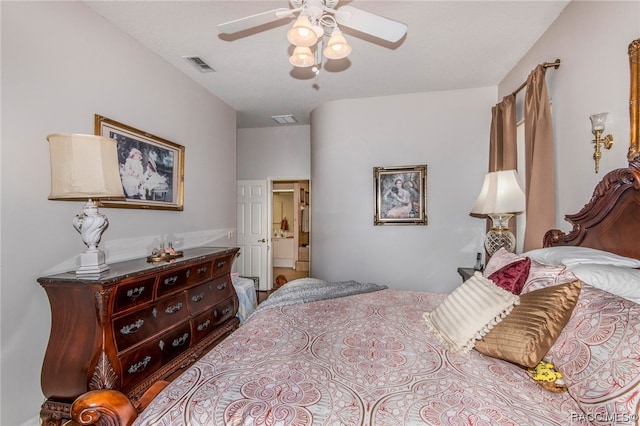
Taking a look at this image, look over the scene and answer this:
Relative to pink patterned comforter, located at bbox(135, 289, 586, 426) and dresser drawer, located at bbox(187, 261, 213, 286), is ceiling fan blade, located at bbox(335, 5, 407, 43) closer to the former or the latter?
pink patterned comforter, located at bbox(135, 289, 586, 426)

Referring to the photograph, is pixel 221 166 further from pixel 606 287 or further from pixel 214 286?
pixel 606 287

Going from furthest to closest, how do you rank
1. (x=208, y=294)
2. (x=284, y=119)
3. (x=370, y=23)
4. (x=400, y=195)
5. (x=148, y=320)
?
(x=284, y=119) < (x=400, y=195) < (x=208, y=294) < (x=148, y=320) < (x=370, y=23)

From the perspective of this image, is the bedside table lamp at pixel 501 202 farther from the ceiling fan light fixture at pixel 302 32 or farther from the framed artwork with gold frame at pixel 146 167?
the framed artwork with gold frame at pixel 146 167

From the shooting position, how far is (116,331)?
1.84 m

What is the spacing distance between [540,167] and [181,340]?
3.18 meters

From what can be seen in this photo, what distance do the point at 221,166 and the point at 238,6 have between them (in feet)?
7.27

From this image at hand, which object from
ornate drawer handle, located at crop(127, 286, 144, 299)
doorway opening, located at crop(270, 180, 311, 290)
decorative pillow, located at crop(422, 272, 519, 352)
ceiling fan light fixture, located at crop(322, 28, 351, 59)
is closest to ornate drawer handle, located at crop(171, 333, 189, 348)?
ornate drawer handle, located at crop(127, 286, 144, 299)

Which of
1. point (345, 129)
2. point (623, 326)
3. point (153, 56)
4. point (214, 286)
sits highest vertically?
point (153, 56)

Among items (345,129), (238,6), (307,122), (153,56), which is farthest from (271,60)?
(307,122)

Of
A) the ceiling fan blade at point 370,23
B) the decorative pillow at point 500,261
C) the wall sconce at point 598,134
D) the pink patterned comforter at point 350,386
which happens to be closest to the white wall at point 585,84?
the wall sconce at point 598,134

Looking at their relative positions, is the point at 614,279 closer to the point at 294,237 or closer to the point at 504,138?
the point at 504,138

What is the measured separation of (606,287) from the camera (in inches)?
47.5

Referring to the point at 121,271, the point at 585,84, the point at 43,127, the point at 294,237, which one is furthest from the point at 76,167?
the point at 294,237

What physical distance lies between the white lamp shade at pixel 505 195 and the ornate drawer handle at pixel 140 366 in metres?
2.89
